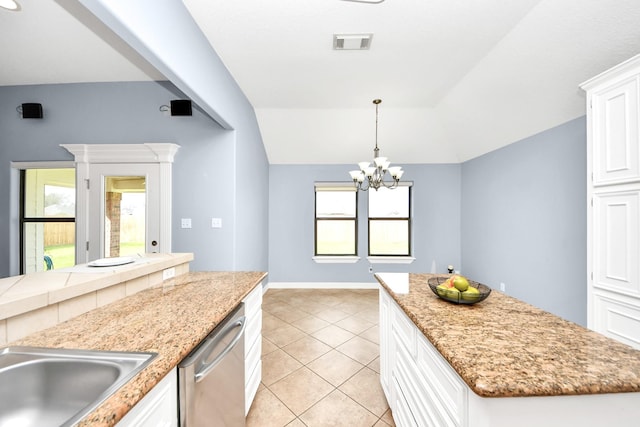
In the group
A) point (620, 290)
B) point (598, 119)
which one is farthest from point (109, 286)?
point (598, 119)

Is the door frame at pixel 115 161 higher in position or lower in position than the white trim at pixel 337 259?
higher

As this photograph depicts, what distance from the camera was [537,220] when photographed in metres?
3.12

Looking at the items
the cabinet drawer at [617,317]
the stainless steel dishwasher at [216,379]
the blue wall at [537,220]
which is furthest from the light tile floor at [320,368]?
the blue wall at [537,220]

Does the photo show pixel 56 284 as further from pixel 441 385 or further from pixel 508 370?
pixel 508 370

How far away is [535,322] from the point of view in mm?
1129

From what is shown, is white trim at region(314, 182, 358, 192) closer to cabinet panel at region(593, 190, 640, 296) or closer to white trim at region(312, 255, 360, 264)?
white trim at region(312, 255, 360, 264)

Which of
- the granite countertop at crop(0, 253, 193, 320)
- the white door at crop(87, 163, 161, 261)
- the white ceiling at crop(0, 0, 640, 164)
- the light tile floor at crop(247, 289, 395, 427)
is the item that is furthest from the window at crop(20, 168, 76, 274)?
the light tile floor at crop(247, 289, 395, 427)

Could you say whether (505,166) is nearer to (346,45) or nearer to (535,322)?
(346,45)

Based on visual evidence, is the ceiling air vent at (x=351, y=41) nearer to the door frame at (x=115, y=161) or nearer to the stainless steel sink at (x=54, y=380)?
the door frame at (x=115, y=161)

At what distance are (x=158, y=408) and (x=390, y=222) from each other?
4.62 meters

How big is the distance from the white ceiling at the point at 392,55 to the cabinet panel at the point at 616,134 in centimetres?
55

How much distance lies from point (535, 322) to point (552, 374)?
46 centimetres

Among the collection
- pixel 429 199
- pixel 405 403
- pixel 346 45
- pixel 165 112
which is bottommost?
pixel 405 403

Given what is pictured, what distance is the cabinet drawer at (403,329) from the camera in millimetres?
1251
